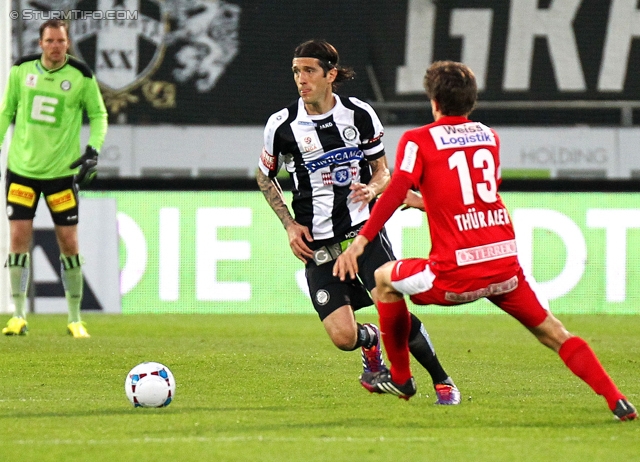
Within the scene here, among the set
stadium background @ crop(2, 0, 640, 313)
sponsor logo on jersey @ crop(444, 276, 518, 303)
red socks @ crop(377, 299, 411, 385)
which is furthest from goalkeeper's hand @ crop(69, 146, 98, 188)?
stadium background @ crop(2, 0, 640, 313)

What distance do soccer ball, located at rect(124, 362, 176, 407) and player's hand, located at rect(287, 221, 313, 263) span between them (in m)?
1.04

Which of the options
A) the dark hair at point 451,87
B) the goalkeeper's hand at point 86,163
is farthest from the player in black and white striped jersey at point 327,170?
the goalkeeper's hand at point 86,163

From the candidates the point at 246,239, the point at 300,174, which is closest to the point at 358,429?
the point at 300,174

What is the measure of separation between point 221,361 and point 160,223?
500 cm

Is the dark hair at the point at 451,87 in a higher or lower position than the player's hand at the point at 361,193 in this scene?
higher

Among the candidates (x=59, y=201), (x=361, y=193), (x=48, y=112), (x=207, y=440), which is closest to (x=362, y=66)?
(x=48, y=112)

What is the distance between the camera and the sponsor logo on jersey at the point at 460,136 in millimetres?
5297

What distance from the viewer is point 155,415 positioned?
18.2ft

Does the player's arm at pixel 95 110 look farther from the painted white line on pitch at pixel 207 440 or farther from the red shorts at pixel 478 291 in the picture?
the painted white line on pitch at pixel 207 440

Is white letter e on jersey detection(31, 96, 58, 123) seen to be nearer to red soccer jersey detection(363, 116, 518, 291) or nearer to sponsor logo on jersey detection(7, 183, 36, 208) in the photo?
sponsor logo on jersey detection(7, 183, 36, 208)

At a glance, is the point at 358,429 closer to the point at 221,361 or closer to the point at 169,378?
the point at 169,378

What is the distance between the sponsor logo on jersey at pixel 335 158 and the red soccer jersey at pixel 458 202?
1.21 m

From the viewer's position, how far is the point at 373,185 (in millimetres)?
6445

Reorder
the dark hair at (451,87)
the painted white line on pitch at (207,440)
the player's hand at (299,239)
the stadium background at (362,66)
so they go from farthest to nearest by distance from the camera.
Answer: the stadium background at (362,66) → the player's hand at (299,239) → the dark hair at (451,87) → the painted white line on pitch at (207,440)
